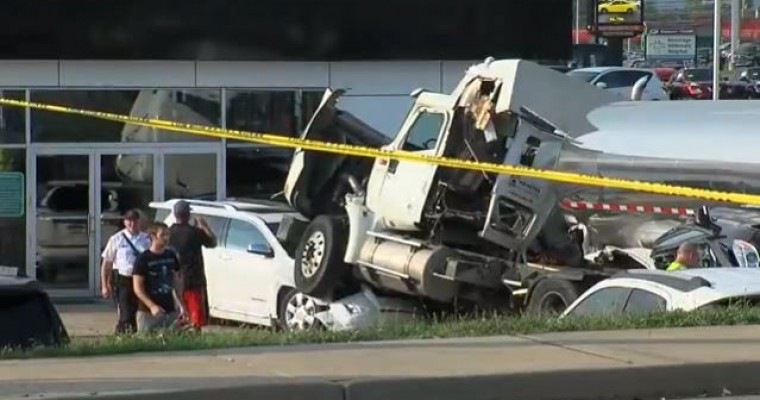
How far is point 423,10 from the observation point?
73.6 feet

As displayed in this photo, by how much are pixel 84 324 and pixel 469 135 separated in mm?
6745

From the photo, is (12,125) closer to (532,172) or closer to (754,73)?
(532,172)

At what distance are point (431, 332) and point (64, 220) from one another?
11970 mm

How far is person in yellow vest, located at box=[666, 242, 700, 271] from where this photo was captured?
13.6 meters

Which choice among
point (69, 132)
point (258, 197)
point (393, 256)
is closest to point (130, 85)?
point (69, 132)

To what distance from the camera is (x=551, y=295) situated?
13898 millimetres

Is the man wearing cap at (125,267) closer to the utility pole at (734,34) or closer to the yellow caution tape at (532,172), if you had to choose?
the yellow caution tape at (532,172)

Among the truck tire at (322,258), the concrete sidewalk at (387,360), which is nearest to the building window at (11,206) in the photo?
the truck tire at (322,258)

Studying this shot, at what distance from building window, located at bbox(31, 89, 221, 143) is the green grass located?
10.9 metres

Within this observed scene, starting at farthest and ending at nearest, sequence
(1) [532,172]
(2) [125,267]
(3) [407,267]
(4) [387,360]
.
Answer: (2) [125,267], (3) [407,267], (1) [532,172], (4) [387,360]

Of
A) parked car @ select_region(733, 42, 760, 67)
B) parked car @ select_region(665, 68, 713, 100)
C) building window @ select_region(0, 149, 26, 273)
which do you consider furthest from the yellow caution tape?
parked car @ select_region(733, 42, 760, 67)

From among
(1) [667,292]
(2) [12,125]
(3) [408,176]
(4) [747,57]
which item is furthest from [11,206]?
(4) [747,57]

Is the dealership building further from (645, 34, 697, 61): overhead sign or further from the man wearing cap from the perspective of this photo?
(645, 34, 697, 61): overhead sign

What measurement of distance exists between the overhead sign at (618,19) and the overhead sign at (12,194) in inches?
1330
